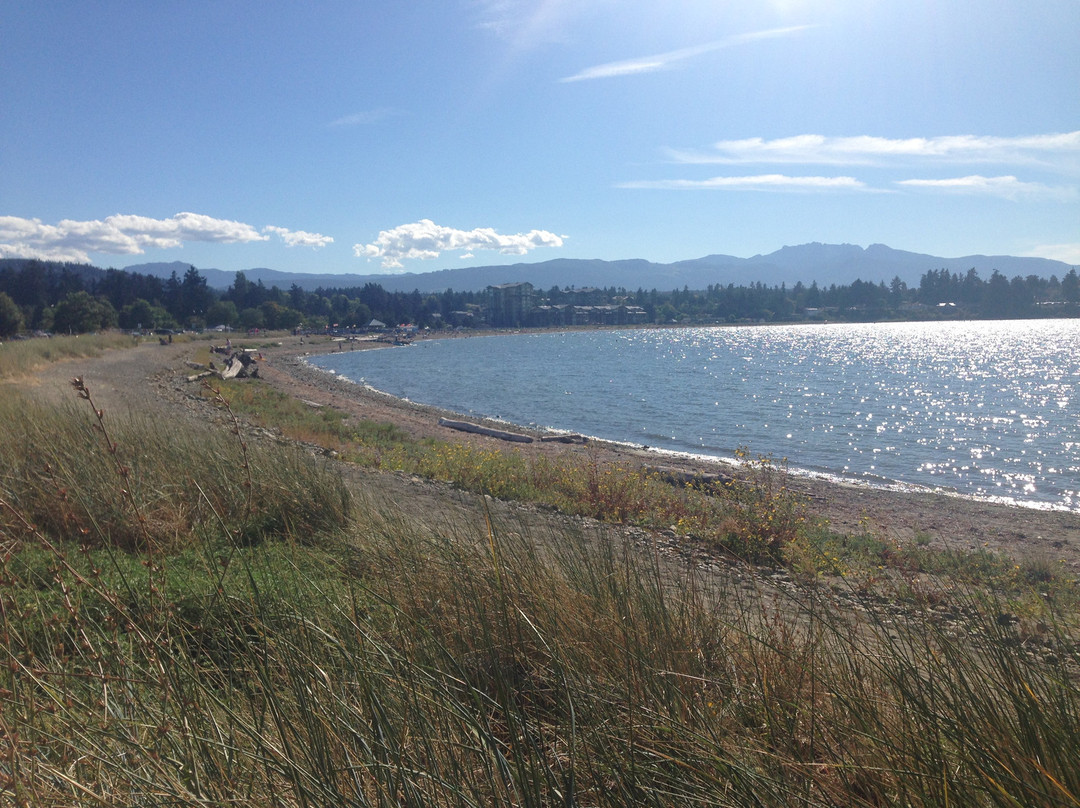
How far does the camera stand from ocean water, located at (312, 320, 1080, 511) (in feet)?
70.5

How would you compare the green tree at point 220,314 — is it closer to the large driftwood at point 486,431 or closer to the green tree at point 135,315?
the green tree at point 135,315

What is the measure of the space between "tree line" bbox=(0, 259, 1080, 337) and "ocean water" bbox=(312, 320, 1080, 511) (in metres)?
43.6

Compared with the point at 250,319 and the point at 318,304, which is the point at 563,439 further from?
the point at 318,304

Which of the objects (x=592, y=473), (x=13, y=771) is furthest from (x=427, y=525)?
(x=592, y=473)

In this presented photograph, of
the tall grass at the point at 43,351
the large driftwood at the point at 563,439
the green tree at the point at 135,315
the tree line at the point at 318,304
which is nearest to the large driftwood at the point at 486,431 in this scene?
the large driftwood at the point at 563,439

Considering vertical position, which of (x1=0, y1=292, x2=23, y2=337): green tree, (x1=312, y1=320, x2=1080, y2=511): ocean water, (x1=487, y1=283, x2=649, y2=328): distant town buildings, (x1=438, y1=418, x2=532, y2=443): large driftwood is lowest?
(x1=312, y1=320, x2=1080, y2=511): ocean water

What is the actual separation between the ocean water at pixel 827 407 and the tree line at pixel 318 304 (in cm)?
4364

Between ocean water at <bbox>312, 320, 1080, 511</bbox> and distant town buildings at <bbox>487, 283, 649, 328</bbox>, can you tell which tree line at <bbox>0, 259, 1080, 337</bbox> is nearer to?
distant town buildings at <bbox>487, 283, 649, 328</bbox>

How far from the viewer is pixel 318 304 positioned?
14925 cm

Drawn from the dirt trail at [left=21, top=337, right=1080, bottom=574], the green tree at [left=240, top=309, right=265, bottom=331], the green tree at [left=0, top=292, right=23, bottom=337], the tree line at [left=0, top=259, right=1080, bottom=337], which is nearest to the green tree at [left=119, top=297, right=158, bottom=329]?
the tree line at [left=0, top=259, right=1080, bottom=337]

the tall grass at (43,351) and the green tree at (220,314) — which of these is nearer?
the tall grass at (43,351)

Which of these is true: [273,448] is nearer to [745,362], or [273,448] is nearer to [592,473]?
[592,473]

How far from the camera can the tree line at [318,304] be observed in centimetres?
8694

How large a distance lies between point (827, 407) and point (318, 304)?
134245 millimetres
